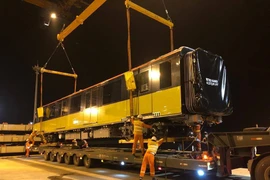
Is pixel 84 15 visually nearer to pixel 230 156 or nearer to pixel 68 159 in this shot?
pixel 68 159

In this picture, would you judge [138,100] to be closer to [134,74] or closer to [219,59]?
[134,74]

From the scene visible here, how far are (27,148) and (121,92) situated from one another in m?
12.6

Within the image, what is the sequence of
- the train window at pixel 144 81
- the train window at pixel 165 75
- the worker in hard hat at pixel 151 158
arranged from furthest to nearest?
the train window at pixel 144 81, the train window at pixel 165 75, the worker in hard hat at pixel 151 158

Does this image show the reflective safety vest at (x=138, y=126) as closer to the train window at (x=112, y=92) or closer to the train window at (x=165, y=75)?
the train window at (x=165, y=75)

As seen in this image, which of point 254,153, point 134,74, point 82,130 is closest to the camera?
point 254,153

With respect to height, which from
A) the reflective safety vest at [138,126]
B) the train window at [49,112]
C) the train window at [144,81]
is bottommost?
the reflective safety vest at [138,126]

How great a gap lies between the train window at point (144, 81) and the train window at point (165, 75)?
31.7 inches

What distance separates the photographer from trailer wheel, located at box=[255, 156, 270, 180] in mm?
6113

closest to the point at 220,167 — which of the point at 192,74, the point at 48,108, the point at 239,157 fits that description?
the point at 239,157

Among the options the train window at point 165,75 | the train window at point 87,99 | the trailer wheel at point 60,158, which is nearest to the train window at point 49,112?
the trailer wheel at point 60,158

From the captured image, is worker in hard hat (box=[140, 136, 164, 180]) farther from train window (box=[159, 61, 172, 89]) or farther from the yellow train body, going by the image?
train window (box=[159, 61, 172, 89])

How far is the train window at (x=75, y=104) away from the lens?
15.1 metres

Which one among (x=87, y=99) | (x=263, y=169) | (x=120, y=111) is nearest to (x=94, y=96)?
(x=87, y=99)

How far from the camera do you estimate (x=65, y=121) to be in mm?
16703
